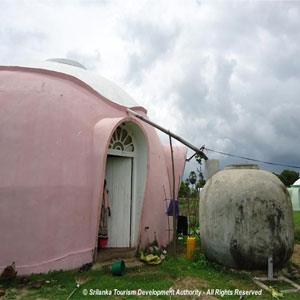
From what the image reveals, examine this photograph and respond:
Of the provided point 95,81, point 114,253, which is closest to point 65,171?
point 114,253

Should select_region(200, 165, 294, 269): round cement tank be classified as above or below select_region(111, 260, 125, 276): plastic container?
above

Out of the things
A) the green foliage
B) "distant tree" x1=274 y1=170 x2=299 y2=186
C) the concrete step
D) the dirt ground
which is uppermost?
"distant tree" x1=274 y1=170 x2=299 y2=186

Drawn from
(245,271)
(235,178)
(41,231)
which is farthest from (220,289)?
(41,231)

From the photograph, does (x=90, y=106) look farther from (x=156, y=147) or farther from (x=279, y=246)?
(x=279, y=246)

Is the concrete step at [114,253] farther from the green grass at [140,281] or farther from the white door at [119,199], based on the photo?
the green grass at [140,281]

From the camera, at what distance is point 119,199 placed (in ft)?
24.3

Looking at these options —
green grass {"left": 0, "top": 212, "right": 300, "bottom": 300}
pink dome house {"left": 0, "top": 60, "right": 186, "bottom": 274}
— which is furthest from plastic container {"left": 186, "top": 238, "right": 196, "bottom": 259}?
pink dome house {"left": 0, "top": 60, "right": 186, "bottom": 274}

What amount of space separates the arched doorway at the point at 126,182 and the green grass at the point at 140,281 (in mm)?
1278

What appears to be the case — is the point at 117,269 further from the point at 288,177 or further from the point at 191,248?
the point at 288,177

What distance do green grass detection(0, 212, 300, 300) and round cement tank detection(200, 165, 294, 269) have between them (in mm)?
334

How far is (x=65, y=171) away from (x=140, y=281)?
2.67m

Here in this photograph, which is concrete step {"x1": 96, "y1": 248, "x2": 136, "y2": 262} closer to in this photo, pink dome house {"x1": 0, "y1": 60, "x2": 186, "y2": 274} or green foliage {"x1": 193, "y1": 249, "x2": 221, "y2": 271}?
pink dome house {"x1": 0, "y1": 60, "x2": 186, "y2": 274}

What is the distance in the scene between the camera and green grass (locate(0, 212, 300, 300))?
15.3 feet

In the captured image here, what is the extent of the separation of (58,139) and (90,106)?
4.22 feet
